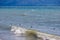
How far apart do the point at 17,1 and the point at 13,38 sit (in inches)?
4766

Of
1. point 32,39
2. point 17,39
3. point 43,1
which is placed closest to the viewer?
point 32,39

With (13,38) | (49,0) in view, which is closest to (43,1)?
(49,0)

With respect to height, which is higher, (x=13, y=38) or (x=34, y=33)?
(x=13, y=38)

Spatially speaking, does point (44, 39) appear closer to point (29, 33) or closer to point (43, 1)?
point (29, 33)

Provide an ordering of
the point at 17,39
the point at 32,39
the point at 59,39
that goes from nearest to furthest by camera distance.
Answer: the point at 32,39 < the point at 59,39 < the point at 17,39

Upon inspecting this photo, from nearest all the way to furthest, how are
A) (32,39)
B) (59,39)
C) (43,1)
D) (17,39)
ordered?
(32,39) → (59,39) → (17,39) → (43,1)

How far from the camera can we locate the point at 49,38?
7074mm

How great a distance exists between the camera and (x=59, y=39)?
6.76 meters

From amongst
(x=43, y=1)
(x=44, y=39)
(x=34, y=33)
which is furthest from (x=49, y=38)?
(x=43, y=1)

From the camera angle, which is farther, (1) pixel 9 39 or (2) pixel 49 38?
(1) pixel 9 39

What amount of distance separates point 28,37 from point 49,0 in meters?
128

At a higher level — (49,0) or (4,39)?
(49,0)

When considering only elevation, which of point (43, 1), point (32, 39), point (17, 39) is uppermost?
point (43, 1)

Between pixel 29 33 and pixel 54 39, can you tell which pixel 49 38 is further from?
pixel 29 33
